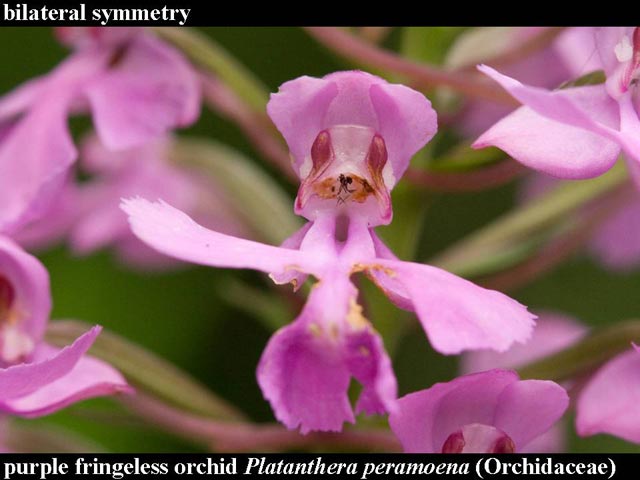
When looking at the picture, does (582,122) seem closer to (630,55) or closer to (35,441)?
(630,55)

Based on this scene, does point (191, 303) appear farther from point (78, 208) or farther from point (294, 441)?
point (294, 441)

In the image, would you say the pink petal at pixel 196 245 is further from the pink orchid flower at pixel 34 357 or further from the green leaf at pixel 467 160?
the green leaf at pixel 467 160

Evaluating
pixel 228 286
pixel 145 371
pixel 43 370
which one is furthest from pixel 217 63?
pixel 228 286

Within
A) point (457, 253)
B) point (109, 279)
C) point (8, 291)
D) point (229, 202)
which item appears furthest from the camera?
point (109, 279)

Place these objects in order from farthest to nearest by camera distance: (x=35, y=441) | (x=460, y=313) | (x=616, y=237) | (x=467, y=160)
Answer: (x=616, y=237), (x=35, y=441), (x=467, y=160), (x=460, y=313)

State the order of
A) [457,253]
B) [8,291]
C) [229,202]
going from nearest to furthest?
[8,291], [457,253], [229,202]

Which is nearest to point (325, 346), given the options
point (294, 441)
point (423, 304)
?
point (423, 304)

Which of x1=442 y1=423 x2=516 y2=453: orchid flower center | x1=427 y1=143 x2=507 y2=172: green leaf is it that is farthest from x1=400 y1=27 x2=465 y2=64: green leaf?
x1=442 y1=423 x2=516 y2=453: orchid flower center
